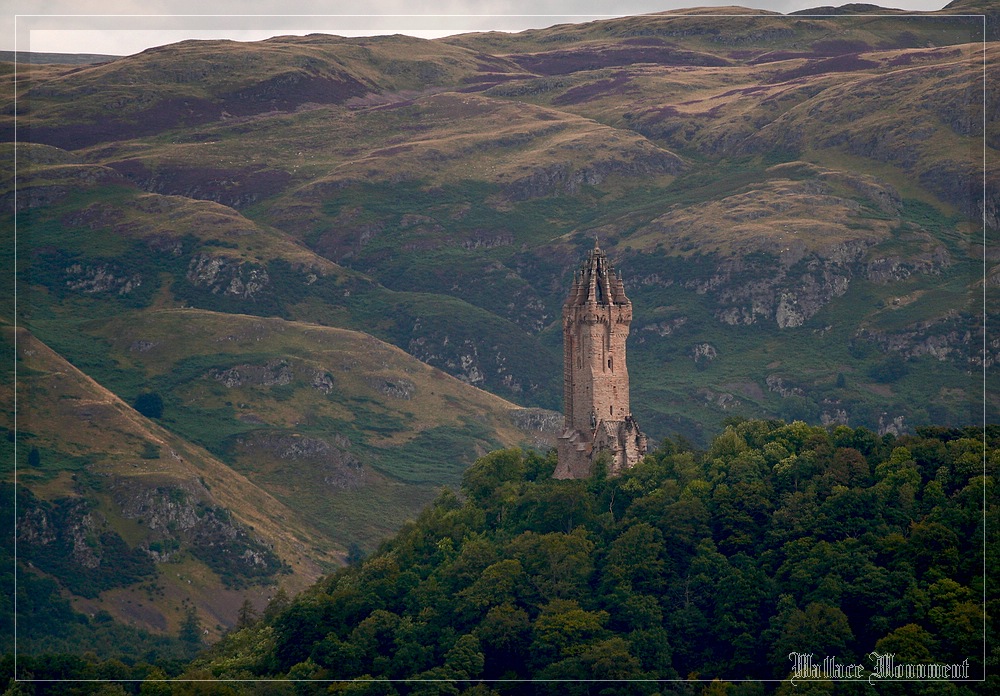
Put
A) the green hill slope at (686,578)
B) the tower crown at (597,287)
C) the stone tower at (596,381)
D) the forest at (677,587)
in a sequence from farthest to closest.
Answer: the tower crown at (597,287), the stone tower at (596,381), the green hill slope at (686,578), the forest at (677,587)

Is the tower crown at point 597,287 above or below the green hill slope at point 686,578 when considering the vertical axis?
above

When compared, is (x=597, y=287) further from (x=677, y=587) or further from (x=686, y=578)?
(x=677, y=587)

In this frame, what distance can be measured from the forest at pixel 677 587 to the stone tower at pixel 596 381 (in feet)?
6.36

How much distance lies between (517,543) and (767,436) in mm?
20514

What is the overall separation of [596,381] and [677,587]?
1709 cm

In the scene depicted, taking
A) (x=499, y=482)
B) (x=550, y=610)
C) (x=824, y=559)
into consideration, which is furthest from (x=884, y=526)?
(x=499, y=482)

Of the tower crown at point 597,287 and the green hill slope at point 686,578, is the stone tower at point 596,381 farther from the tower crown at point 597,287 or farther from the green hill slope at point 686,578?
the green hill slope at point 686,578

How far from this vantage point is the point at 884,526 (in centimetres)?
12569

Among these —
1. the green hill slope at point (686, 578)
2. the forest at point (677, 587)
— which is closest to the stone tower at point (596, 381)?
the forest at point (677, 587)

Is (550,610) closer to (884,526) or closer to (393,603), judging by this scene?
(393,603)

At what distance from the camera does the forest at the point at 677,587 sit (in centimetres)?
11875

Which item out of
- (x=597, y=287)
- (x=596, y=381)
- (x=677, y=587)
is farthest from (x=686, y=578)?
(x=597, y=287)

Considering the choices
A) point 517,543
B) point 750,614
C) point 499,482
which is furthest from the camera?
point 499,482

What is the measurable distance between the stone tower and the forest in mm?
Result: 1937
